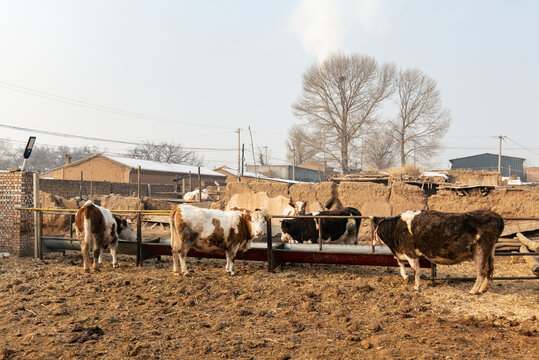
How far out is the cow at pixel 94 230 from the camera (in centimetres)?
778

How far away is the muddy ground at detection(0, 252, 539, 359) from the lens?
3.95 m

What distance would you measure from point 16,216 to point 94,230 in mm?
3406

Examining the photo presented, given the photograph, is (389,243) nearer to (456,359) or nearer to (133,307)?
(456,359)

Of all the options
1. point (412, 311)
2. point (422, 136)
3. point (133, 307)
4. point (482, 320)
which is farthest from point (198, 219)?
point (422, 136)

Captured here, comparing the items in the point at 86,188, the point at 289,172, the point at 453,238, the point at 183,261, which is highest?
the point at 289,172

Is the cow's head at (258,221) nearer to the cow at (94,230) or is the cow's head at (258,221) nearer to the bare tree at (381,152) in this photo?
the cow at (94,230)

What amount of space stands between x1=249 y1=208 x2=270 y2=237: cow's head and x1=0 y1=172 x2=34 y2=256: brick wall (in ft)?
19.5

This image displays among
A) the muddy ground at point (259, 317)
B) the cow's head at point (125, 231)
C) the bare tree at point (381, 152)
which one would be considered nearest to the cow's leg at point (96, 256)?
the muddy ground at point (259, 317)

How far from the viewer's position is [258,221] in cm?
803

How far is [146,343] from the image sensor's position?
4.13 metres

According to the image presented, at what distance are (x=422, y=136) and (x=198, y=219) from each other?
117ft

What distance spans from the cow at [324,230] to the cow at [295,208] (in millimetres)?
2019

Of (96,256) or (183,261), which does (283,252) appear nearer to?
(183,261)

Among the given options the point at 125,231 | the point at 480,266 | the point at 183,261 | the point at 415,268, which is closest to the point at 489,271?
the point at 480,266
